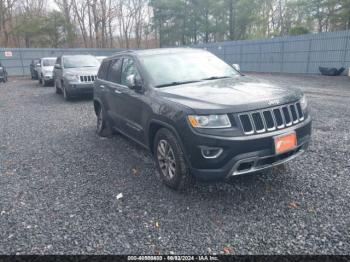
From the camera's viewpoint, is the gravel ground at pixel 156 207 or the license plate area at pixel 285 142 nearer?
the gravel ground at pixel 156 207

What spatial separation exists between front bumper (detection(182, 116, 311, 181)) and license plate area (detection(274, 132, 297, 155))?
0.05 metres

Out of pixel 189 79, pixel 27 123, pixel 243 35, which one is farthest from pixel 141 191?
pixel 243 35

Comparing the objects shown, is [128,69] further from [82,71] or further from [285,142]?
[82,71]

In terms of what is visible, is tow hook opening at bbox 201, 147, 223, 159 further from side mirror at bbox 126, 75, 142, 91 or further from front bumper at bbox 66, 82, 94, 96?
front bumper at bbox 66, 82, 94, 96

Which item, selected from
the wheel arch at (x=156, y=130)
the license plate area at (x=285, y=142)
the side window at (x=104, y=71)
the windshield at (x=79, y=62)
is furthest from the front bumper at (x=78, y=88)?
the license plate area at (x=285, y=142)

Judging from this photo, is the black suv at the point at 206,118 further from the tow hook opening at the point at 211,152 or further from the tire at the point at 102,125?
the tire at the point at 102,125

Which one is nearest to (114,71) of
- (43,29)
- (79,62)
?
(79,62)

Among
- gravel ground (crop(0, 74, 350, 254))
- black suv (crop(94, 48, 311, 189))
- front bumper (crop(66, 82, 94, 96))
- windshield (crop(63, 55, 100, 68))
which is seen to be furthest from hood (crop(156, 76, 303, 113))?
windshield (crop(63, 55, 100, 68))

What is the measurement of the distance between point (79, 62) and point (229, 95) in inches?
388

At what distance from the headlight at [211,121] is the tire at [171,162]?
41 cm

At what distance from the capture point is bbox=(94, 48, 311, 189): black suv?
2.90 m

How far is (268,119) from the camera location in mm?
3023

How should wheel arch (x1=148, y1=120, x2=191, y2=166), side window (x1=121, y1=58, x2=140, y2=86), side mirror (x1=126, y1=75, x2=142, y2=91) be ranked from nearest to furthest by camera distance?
1. wheel arch (x1=148, y1=120, x2=191, y2=166)
2. side mirror (x1=126, y1=75, x2=142, y2=91)
3. side window (x1=121, y1=58, x2=140, y2=86)

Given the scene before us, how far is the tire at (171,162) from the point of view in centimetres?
325
